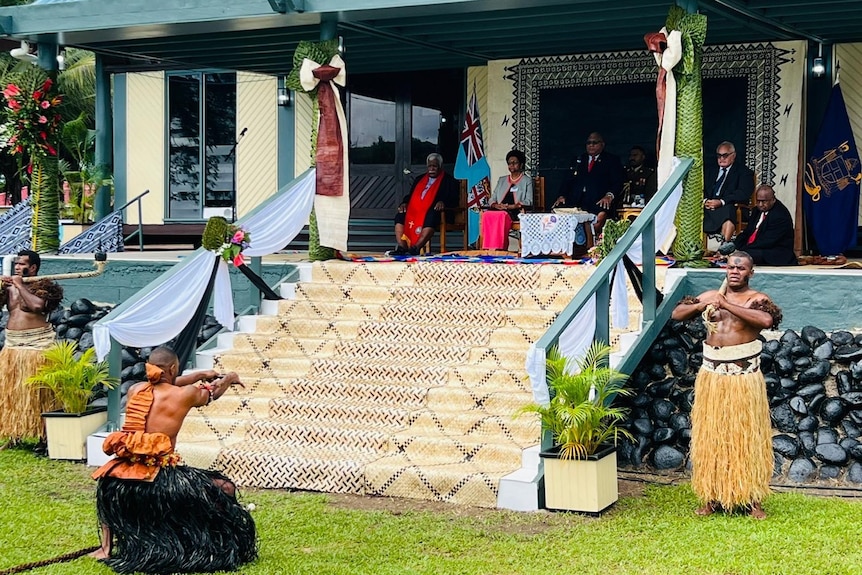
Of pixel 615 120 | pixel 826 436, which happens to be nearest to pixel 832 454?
pixel 826 436

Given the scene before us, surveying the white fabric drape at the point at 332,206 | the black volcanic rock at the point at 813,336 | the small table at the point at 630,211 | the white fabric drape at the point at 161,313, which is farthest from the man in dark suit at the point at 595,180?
the white fabric drape at the point at 161,313

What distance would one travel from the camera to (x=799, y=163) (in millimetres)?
12070

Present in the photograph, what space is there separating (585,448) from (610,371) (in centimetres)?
51

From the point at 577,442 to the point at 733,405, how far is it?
94 cm

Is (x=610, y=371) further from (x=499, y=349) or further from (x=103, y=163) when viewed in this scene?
(x=103, y=163)

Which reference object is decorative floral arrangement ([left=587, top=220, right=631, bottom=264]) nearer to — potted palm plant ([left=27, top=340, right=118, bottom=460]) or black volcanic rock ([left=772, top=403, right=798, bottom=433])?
black volcanic rock ([left=772, top=403, right=798, bottom=433])

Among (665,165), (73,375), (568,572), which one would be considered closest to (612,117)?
(665,165)

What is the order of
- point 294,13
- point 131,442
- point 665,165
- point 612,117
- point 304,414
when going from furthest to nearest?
point 612,117 → point 294,13 → point 665,165 → point 304,414 → point 131,442

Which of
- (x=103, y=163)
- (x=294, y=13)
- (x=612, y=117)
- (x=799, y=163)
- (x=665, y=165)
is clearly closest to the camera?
(x=665, y=165)

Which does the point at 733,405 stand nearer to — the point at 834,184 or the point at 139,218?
the point at 834,184

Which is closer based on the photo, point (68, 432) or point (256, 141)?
point (68, 432)

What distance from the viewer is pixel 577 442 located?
6887mm

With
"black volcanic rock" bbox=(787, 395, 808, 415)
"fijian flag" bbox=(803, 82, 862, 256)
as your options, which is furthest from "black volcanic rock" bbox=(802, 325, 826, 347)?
"fijian flag" bbox=(803, 82, 862, 256)

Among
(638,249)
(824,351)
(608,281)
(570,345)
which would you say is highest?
(638,249)
